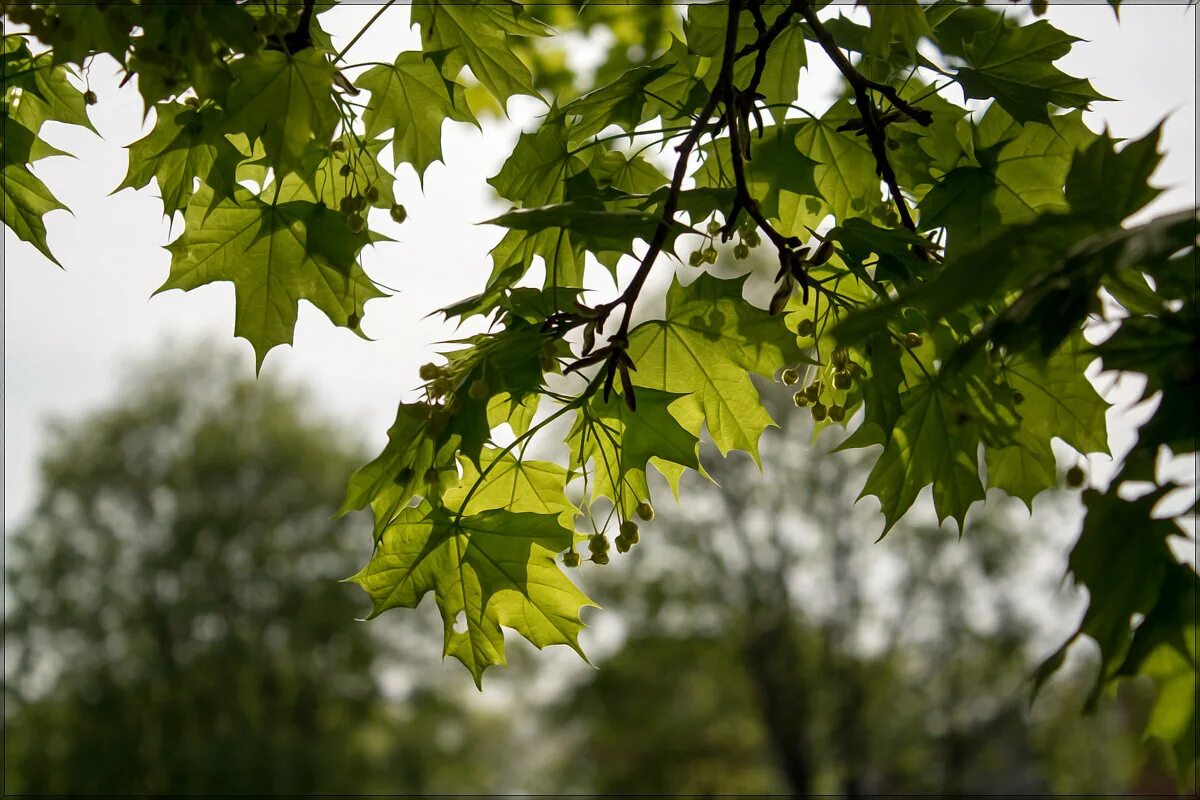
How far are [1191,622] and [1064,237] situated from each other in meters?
0.35

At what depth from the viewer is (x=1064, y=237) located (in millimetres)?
899

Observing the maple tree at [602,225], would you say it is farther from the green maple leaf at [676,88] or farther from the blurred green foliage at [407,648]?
the blurred green foliage at [407,648]

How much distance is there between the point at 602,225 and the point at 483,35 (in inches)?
19.1

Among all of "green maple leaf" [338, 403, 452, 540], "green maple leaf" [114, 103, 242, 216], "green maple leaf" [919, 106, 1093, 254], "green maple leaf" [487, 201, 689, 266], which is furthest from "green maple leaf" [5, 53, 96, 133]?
"green maple leaf" [919, 106, 1093, 254]

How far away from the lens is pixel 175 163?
1426mm

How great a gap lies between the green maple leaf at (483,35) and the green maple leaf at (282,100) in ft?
0.81

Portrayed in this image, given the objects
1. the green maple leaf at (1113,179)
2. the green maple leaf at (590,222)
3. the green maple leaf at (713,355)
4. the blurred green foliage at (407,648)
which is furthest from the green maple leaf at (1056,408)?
the blurred green foliage at (407,648)

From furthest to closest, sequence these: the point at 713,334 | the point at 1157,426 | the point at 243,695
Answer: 1. the point at 243,695
2. the point at 713,334
3. the point at 1157,426

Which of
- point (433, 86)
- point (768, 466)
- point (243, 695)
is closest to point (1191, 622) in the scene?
point (433, 86)

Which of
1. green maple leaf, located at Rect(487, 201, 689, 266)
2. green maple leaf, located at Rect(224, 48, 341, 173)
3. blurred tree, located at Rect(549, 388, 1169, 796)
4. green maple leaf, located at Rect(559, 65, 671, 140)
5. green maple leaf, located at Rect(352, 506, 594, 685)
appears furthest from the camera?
blurred tree, located at Rect(549, 388, 1169, 796)

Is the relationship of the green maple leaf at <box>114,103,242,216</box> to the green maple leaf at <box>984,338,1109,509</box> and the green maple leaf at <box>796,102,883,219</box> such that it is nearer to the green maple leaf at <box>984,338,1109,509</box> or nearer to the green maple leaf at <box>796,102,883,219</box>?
the green maple leaf at <box>796,102,883,219</box>

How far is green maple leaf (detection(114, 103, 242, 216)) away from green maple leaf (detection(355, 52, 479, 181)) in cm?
22

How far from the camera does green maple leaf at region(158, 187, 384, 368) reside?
57.7 inches

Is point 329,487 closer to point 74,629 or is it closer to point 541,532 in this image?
point 74,629
